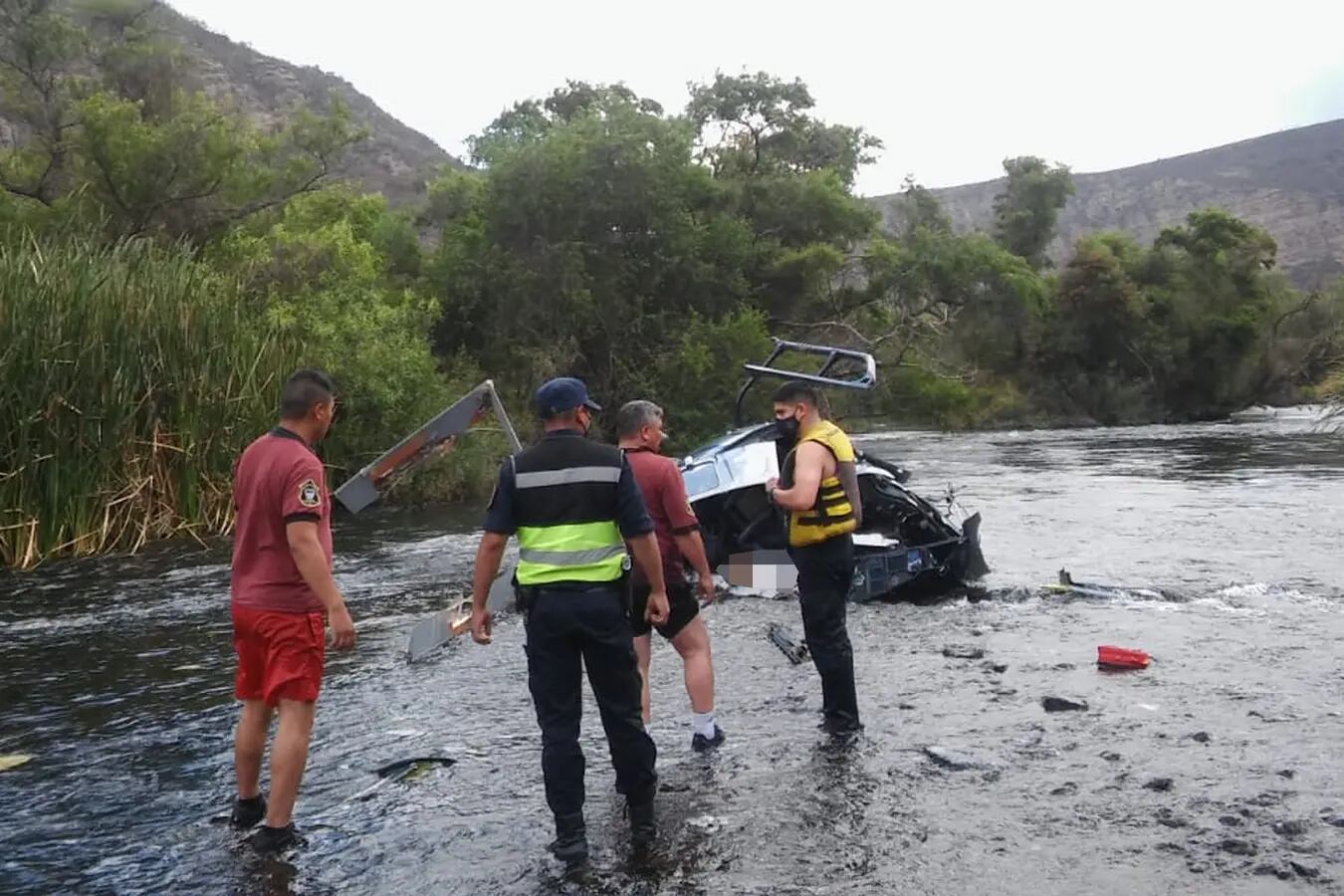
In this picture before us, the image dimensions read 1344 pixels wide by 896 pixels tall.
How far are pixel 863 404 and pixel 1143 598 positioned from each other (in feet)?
101

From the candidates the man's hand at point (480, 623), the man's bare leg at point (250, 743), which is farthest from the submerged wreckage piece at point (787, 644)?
the man's bare leg at point (250, 743)

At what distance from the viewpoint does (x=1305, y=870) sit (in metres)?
4.80

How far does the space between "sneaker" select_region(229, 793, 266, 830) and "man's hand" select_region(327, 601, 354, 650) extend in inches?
43.0

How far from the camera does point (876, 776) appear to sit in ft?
20.2

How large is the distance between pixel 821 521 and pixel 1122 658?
3.17 m

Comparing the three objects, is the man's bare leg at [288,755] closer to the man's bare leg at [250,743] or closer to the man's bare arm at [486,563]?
the man's bare leg at [250,743]

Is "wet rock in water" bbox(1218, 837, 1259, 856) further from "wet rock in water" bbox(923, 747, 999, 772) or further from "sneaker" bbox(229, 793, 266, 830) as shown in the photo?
"sneaker" bbox(229, 793, 266, 830)

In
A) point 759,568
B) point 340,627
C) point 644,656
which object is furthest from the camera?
point 759,568

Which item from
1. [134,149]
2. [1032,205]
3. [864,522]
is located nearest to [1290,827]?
[864,522]

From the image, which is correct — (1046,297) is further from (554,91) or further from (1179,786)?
(1179,786)

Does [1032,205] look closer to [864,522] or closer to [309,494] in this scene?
[864,522]

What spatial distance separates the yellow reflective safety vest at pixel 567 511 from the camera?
16.6 feet

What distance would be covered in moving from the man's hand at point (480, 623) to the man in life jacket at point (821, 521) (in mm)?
1862

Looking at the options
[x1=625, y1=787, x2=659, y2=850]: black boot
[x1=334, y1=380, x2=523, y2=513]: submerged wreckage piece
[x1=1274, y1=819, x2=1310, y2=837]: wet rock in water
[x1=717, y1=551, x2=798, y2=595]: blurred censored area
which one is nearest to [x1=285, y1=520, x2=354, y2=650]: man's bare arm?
[x1=625, y1=787, x2=659, y2=850]: black boot
